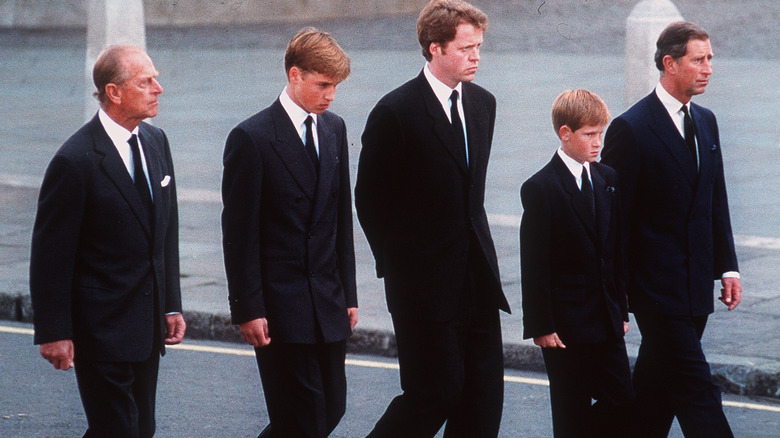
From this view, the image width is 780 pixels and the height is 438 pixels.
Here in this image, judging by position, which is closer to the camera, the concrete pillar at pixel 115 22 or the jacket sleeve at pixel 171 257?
the jacket sleeve at pixel 171 257

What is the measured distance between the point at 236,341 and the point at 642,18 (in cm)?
442

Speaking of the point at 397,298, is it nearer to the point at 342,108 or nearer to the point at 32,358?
the point at 32,358

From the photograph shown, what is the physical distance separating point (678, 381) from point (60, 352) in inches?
84.9

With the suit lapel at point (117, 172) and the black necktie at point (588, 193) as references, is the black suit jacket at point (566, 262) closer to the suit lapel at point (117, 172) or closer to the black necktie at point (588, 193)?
the black necktie at point (588, 193)

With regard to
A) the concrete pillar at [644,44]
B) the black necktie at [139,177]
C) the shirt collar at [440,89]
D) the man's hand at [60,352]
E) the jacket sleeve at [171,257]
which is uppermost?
the concrete pillar at [644,44]

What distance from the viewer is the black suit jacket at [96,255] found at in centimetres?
415

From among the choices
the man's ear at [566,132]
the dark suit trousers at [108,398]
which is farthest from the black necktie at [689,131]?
the dark suit trousers at [108,398]

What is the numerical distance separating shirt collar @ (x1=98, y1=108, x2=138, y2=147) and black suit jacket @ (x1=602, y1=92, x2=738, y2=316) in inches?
68.3

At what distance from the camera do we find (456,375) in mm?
4461

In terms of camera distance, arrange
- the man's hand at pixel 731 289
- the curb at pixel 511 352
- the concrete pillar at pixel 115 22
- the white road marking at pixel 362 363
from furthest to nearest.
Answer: the concrete pillar at pixel 115 22 < the curb at pixel 511 352 < the white road marking at pixel 362 363 < the man's hand at pixel 731 289

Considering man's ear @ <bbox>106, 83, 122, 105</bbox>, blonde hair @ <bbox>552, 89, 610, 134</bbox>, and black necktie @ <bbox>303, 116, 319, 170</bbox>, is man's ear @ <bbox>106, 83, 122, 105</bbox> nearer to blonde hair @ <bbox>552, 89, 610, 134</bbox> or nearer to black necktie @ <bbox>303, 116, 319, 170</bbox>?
black necktie @ <bbox>303, 116, 319, 170</bbox>

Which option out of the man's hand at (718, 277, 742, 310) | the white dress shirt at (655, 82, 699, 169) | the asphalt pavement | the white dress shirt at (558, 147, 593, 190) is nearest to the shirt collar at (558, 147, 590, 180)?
the white dress shirt at (558, 147, 593, 190)

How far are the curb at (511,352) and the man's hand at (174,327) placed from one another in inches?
116

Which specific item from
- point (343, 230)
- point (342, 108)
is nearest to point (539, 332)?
point (343, 230)
